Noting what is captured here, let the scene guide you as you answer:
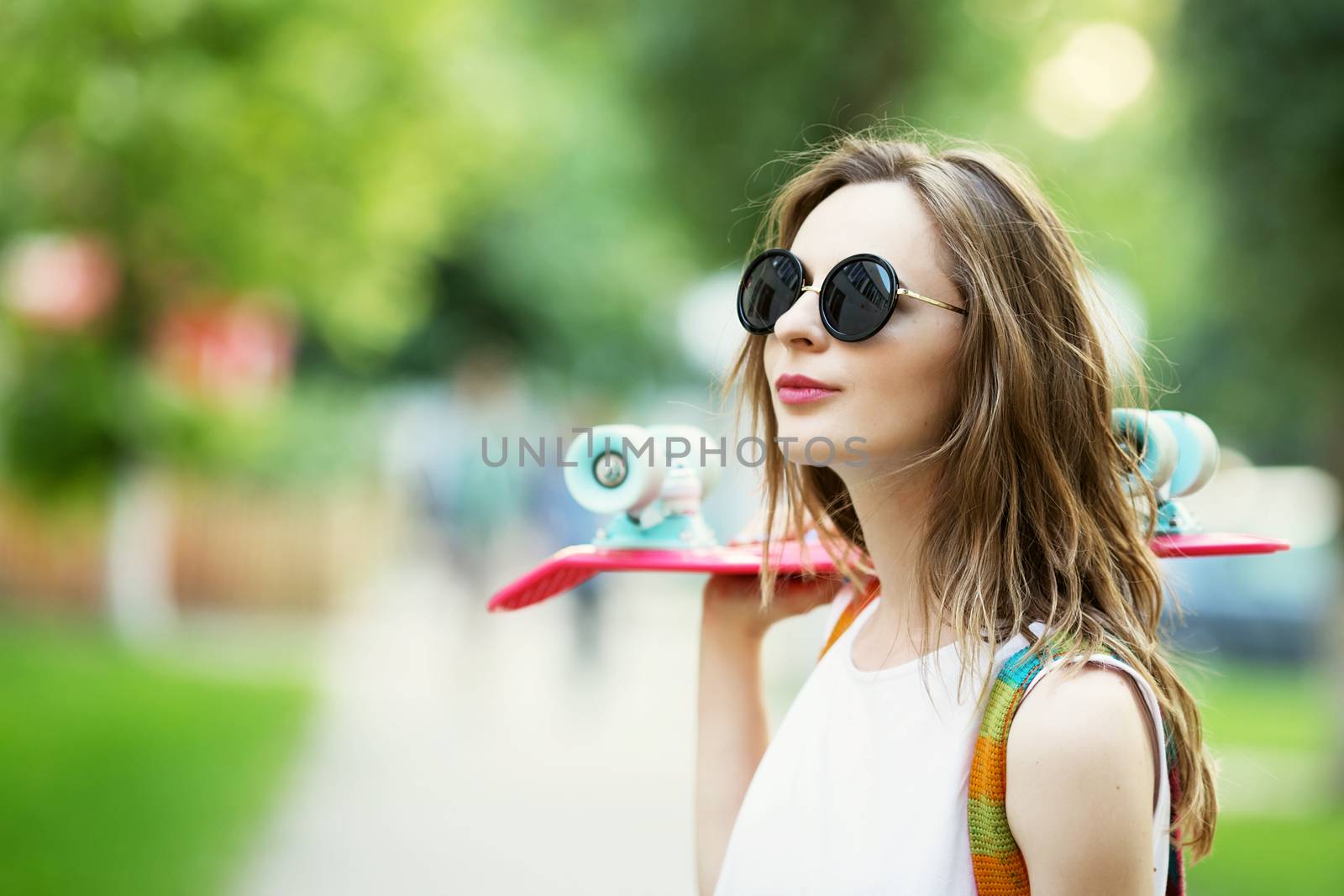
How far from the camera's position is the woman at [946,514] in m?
1.50

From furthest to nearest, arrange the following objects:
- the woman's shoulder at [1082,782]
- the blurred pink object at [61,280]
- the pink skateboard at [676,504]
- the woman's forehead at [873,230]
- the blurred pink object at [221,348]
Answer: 1. the blurred pink object at [221,348]
2. the blurred pink object at [61,280]
3. the pink skateboard at [676,504]
4. the woman's forehead at [873,230]
5. the woman's shoulder at [1082,782]

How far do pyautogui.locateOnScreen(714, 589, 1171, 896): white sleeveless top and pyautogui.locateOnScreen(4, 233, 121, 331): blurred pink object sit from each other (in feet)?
29.2

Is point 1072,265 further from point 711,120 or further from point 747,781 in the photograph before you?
point 711,120

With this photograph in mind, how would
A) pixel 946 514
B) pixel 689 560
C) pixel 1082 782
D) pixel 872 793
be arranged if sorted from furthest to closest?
1. pixel 689 560
2. pixel 946 514
3. pixel 872 793
4. pixel 1082 782

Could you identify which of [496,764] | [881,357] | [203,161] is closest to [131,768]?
[496,764]

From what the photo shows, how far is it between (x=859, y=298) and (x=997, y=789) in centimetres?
61

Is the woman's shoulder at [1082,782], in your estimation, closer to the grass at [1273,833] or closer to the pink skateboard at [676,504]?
the pink skateboard at [676,504]

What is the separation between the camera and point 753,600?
195cm

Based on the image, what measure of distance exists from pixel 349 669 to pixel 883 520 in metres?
8.43

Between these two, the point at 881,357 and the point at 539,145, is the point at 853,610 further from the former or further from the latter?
the point at 539,145

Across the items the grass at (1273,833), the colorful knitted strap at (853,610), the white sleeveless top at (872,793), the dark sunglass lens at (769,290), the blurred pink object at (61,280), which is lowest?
the grass at (1273,833)

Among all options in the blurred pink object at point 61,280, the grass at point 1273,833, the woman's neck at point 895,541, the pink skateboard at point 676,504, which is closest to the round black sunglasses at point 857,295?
the woman's neck at point 895,541

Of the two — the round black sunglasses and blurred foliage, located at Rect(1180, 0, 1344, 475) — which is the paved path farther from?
the round black sunglasses

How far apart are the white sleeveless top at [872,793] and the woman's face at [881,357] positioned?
11.4 inches
